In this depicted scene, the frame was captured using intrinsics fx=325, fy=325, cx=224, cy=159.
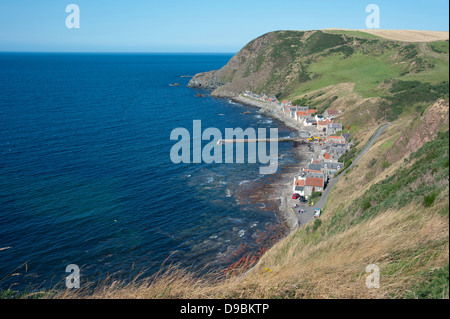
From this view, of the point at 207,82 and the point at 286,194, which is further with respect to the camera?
the point at 207,82

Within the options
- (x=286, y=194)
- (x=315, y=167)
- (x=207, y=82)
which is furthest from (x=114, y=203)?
(x=207, y=82)

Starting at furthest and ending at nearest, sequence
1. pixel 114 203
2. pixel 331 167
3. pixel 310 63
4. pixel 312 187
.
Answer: pixel 310 63 < pixel 331 167 < pixel 312 187 < pixel 114 203

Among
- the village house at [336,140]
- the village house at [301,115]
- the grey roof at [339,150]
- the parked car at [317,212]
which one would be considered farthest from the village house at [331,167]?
the village house at [301,115]

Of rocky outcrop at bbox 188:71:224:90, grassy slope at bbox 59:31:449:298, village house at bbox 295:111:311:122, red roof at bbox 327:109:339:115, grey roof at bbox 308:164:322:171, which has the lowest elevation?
grey roof at bbox 308:164:322:171

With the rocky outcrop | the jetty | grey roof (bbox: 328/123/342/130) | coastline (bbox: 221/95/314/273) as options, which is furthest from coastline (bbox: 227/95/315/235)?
the rocky outcrop

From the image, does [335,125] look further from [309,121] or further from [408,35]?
[408,35]

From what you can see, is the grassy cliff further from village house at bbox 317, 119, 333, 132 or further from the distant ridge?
the distant ridge

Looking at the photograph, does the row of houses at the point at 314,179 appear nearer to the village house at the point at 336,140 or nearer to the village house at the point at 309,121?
the village house at the point at 336,140

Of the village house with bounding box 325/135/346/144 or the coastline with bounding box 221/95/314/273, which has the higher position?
the village house with bounding box 325/135/346/144

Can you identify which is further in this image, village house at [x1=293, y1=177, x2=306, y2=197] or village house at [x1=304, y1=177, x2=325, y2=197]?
village house at [x1=293, y1=177, x2=306, y2=197]
